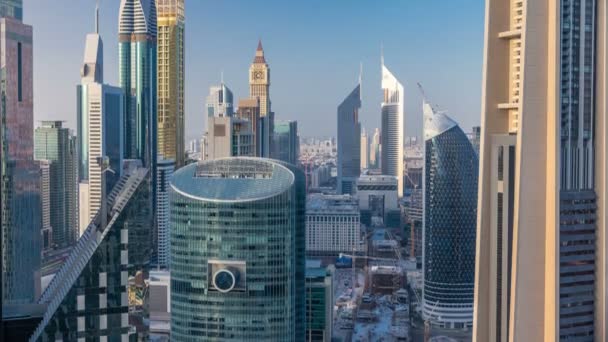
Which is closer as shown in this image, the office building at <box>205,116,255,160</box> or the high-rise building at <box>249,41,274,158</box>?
the office building at <box>205,116,255,160</box>

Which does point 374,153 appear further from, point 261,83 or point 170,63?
point 170,63

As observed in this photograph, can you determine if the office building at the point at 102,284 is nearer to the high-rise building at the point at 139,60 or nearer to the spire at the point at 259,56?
the spire at the point at 259,56

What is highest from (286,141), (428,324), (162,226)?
(286,141)

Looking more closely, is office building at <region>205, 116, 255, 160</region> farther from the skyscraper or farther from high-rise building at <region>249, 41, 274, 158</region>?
the skyscraper

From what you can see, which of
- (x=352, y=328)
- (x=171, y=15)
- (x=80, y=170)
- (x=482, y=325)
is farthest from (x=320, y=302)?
(x=171, y=15)

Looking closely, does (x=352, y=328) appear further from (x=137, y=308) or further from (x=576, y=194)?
(x=576, y=194)

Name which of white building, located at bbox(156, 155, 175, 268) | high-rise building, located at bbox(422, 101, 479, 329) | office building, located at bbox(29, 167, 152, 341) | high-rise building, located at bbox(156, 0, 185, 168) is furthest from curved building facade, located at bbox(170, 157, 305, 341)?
high-rise building, located at bbox(156, 0, 185, 168)

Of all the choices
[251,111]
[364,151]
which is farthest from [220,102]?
[364,151]
